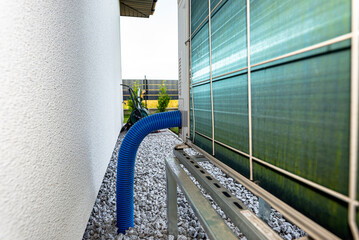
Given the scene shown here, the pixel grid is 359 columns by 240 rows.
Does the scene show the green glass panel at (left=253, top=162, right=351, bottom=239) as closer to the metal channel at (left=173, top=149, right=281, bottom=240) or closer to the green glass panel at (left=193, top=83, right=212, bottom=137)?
the metal channel at (left=173, top=149, right=281, bottom=240)

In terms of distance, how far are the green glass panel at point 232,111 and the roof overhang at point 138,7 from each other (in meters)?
5.86

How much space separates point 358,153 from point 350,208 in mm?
105

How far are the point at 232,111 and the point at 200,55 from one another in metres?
0.51

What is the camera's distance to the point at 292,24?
501mm

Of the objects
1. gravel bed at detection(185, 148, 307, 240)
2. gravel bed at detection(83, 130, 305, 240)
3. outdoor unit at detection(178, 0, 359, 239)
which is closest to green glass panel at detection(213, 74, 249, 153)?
outdoor unit at detection(178, 0, 359, 239)

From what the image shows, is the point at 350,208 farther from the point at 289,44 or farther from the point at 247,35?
the point at 247,35

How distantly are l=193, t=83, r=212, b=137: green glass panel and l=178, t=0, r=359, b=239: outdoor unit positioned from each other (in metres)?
0.14

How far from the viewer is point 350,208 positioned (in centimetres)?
36

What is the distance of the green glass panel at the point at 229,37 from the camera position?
715 millimetres

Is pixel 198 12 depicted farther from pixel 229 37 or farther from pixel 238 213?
pixel 238 213

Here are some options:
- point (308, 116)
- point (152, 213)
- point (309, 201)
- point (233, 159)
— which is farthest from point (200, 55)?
point (152, 213)

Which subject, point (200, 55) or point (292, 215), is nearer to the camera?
A: point (292, 215)

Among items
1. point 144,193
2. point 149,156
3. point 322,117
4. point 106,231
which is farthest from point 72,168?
point 149,156

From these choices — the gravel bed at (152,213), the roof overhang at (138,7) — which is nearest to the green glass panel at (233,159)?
the gravel bed at (152,213)
